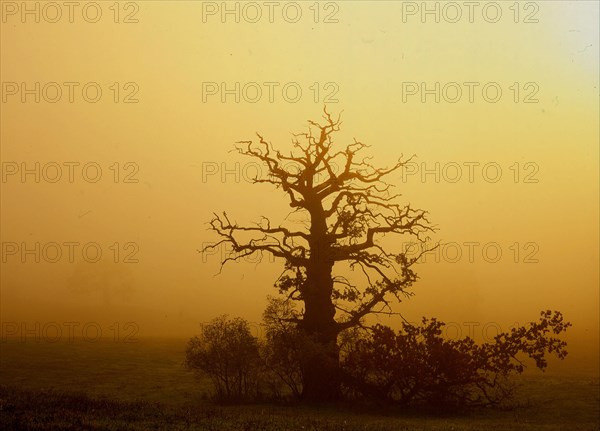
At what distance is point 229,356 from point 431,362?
32.2 feet

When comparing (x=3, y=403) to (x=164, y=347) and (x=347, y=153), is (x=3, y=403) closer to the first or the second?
(x=347, y=153)

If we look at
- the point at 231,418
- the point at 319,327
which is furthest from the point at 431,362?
the point at 231,418

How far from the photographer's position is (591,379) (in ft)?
177

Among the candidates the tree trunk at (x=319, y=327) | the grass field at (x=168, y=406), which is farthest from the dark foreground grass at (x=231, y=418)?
the tree trunk at (x=319, y=327)

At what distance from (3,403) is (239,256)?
1667cm

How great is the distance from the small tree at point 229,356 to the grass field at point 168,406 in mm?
1691

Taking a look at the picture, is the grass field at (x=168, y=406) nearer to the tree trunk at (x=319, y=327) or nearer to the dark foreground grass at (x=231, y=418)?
the dark foreground grass at (x=231, y=418)

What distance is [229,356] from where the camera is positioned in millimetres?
40188

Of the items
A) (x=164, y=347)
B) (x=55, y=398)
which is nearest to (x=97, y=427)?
(x=55, y=398)

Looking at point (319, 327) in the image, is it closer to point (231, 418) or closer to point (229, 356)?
point (229, 356)

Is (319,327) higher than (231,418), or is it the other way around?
(319,327)

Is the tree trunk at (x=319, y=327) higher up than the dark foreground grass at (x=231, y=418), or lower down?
higher up

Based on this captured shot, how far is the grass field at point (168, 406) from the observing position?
27.6m

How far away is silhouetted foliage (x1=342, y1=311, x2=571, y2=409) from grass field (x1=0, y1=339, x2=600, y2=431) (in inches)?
70.4
